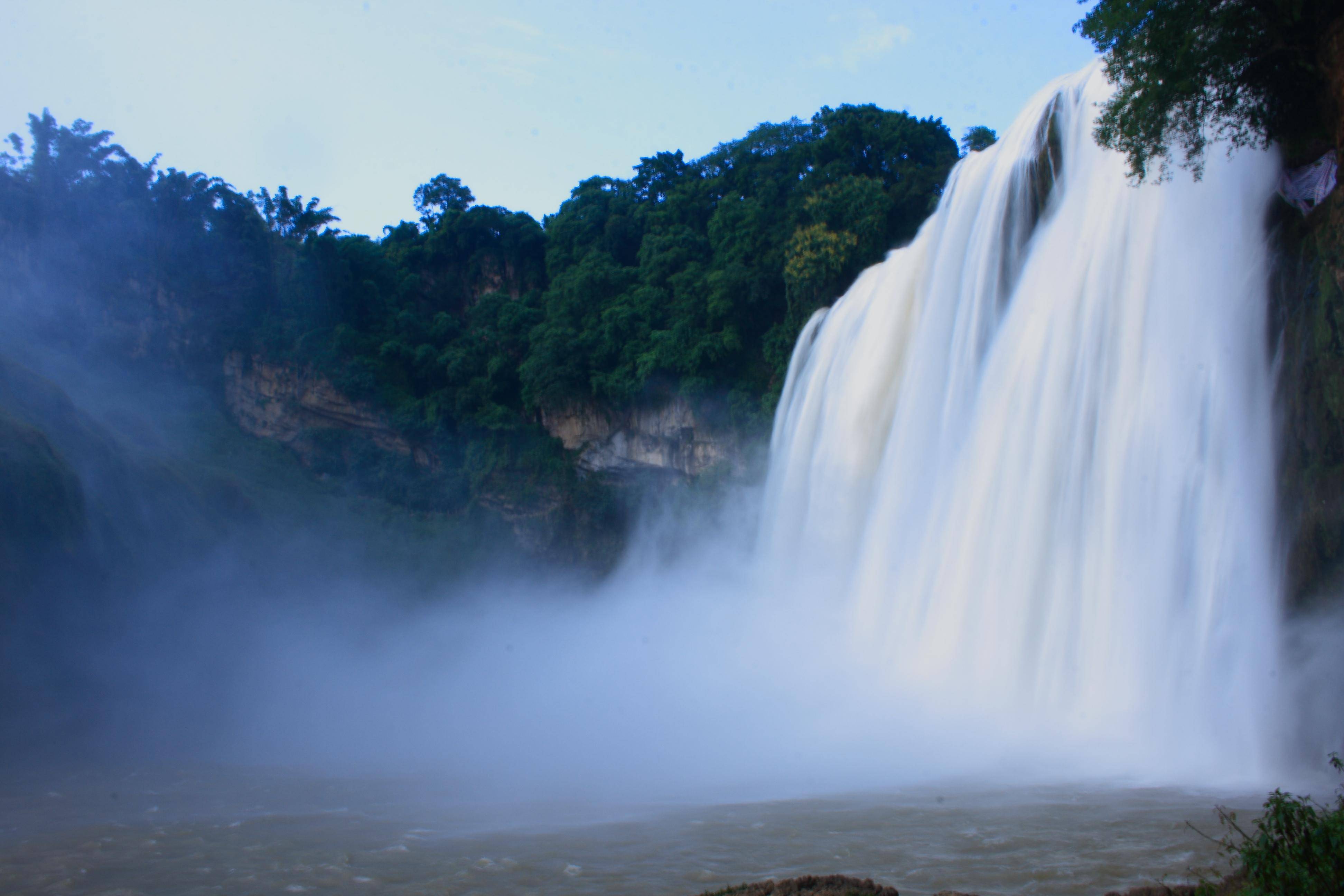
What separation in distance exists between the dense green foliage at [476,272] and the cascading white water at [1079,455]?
31.8ft

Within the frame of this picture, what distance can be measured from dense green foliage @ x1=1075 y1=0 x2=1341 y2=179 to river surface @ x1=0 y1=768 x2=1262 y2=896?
7.03 metres

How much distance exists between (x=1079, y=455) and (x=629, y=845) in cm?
766

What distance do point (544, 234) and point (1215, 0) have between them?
2782 cm

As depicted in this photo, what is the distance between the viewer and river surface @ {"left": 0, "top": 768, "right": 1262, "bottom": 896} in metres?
6.51

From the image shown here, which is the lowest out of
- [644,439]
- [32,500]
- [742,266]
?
[32,500]

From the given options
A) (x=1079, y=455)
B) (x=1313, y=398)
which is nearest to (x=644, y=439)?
(x=1079, y=455)

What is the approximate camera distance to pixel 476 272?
35.7 metres

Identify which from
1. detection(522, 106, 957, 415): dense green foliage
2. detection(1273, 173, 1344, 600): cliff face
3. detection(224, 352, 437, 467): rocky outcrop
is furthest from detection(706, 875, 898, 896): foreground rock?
detection(224, 352, 437, 467): rocky outcrop

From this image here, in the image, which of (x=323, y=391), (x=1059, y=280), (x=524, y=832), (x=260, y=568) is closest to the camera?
(x=524, y=832)

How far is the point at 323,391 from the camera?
3128 cm

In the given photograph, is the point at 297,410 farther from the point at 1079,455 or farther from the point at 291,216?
the point at 1079,455

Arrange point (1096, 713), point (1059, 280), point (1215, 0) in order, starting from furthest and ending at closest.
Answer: point (1059, 280) → point (1096, 713) → point (1215, 0)

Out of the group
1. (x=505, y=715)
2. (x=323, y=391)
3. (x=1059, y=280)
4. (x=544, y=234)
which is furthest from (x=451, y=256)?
(x=1059, y=280)

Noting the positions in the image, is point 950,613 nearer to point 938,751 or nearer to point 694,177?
point 938,751
